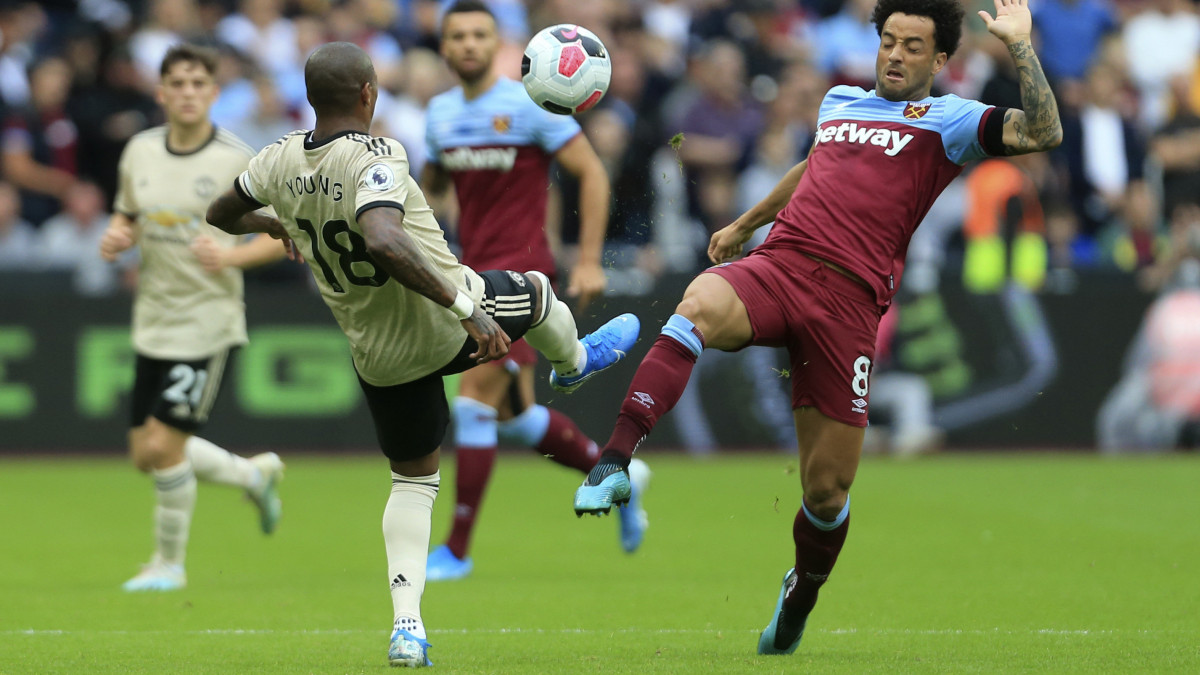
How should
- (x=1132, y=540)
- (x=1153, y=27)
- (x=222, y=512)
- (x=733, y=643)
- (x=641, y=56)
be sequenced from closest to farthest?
(x=733, y=643)
(x=1132, y=540)
(x=222, y=512)
(x=641, y=56)
(x=1153, y=27)

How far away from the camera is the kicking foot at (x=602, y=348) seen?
21.4 feet

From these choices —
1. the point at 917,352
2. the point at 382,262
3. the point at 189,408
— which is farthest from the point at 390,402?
the point at 917,352

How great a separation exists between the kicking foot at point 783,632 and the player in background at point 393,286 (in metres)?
1.27

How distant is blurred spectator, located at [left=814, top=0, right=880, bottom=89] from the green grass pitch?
16.5 feet

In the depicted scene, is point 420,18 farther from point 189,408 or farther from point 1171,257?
point 189,408

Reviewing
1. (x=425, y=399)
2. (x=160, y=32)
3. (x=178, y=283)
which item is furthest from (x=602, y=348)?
(x=160, y=32)

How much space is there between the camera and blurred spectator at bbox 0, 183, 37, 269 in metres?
14.6

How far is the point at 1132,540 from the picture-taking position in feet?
32.1

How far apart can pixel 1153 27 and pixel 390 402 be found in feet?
47.5

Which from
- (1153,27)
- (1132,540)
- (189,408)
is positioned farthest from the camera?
(1153,27)

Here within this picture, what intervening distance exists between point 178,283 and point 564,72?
117 inches

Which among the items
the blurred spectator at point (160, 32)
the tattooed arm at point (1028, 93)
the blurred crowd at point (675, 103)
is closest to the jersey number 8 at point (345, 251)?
the tattooed arm at point (1028, 93)

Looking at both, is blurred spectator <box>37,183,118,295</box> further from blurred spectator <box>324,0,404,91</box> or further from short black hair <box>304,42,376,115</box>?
short black hair <box>304,42,376,115</box>

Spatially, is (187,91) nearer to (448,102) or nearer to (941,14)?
(448,102)
